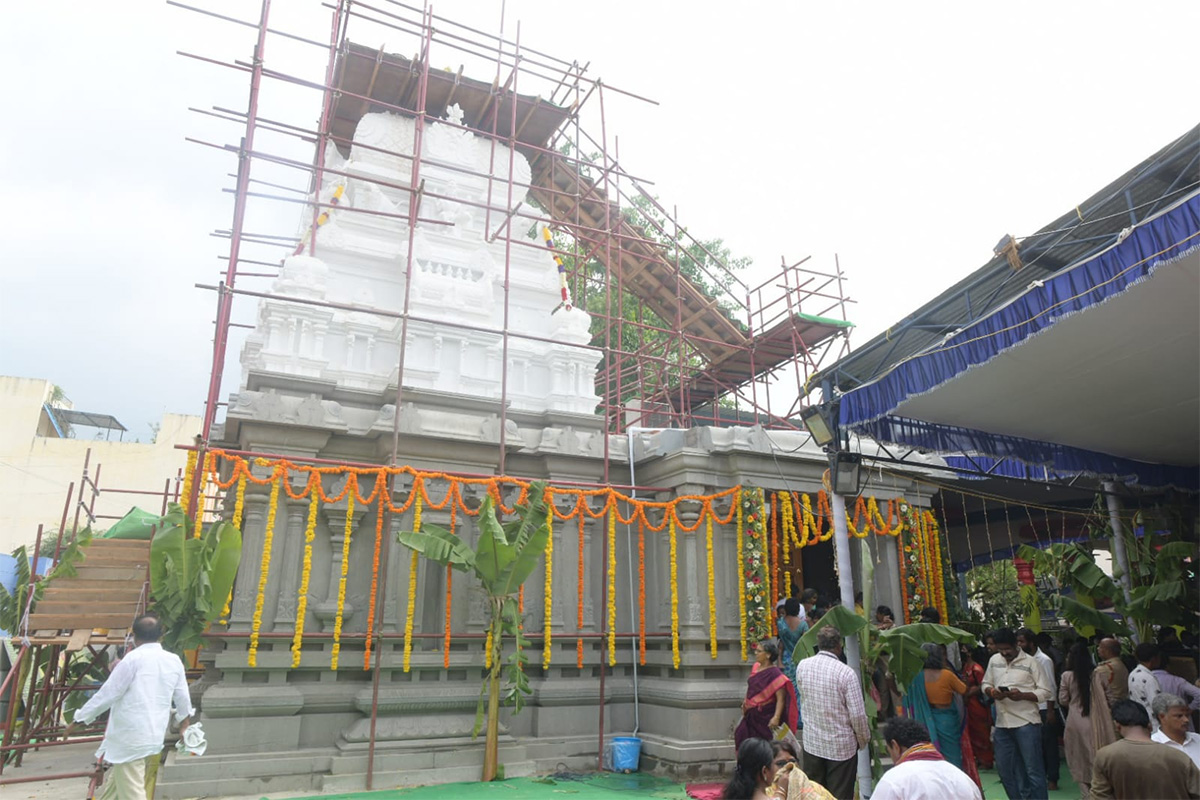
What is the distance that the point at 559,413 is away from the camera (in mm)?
11641

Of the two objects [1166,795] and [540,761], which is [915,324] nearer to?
[1166,795]

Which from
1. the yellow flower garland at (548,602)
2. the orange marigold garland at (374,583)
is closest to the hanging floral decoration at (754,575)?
the yellow flower garland at (548,602)

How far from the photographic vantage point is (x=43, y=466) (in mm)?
27781

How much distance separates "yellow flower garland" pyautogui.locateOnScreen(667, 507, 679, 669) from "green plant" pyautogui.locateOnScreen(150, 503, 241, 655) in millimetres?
4966

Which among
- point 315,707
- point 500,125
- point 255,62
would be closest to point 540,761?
point 315,707

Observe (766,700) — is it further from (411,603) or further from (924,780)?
(411,603)

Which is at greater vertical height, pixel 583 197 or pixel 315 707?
pixel 583 197

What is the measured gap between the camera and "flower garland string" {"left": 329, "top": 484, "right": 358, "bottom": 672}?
8.71m

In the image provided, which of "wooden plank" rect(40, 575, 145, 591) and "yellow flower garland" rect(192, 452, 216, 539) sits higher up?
"yellow flower garland" rect(192, 452, 216, 539)

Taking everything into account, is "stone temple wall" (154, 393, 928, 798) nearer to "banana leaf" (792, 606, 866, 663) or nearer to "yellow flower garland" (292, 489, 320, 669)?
"yellow flower garland" (292, 489, 320, 669)

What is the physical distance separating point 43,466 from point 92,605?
78.9ft

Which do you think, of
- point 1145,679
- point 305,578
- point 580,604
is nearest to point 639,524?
point 580,604

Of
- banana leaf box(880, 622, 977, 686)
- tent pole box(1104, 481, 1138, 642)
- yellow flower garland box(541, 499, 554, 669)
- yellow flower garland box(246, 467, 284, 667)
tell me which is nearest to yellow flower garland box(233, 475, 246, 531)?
yellow flower garland box(246, 467, 284, 667)

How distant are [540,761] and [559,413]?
471cm
